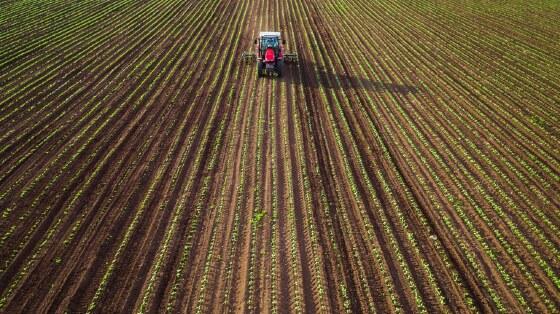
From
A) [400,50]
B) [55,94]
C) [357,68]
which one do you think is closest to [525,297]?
[357,68]

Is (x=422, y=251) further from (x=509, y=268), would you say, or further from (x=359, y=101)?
(x=359, y=101)

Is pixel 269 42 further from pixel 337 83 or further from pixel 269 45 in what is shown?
pixel 337 83

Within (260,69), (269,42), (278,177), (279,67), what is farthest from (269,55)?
(278,177)


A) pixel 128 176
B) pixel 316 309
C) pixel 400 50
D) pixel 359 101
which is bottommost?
pixel 316 309

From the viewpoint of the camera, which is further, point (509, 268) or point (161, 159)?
point (161, 159)

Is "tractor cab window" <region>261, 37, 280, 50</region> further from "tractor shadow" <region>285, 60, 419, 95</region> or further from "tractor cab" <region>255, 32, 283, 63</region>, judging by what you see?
"tractor shadow" <region>285, 60, 419, 95</region>

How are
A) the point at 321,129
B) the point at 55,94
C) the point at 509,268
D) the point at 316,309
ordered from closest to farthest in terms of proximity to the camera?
1. the point at 316,309
2. the point at 509,268
3. the point at 321,129
4. the point at 55,94

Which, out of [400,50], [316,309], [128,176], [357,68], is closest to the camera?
[316,309]
